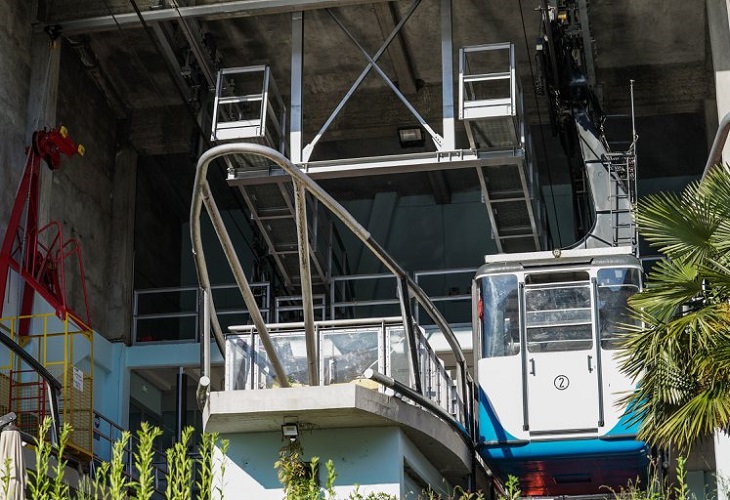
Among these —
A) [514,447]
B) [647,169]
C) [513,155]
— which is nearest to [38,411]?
[514,447]

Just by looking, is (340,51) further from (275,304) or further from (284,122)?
(275,304)

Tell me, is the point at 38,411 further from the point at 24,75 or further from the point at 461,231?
the point at 461,231

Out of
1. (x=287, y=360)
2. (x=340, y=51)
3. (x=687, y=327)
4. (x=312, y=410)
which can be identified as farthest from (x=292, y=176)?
(x=340, y=51)

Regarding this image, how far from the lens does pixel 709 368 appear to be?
41.6 ft

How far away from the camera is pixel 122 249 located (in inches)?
1062

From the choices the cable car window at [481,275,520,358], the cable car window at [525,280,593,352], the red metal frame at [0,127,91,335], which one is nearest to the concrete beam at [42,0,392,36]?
the red metal frame at [0,127,91,335]

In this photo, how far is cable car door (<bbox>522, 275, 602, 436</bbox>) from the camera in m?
18.4

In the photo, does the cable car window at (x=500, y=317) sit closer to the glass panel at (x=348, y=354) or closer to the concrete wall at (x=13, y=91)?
the glass panel at (x=348, y=354)

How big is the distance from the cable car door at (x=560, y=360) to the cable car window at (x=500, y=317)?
17 cm

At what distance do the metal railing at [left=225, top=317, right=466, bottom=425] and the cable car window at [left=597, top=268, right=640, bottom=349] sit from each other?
9.08ft

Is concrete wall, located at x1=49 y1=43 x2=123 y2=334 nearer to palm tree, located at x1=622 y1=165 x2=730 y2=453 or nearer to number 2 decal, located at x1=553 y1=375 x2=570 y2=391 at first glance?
number 2 decal, located at x1=553 y1=375 x2=570 y2=391

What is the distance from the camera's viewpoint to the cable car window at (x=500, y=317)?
1903cm

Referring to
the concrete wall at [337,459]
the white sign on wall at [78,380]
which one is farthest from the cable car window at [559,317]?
the white sign on wall at [78,380]

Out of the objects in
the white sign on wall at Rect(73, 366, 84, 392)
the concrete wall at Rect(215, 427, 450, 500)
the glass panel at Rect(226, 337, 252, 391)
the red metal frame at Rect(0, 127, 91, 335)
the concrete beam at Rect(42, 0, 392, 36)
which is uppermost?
the concrete beam at Rect(42, 0, 392, 36)
